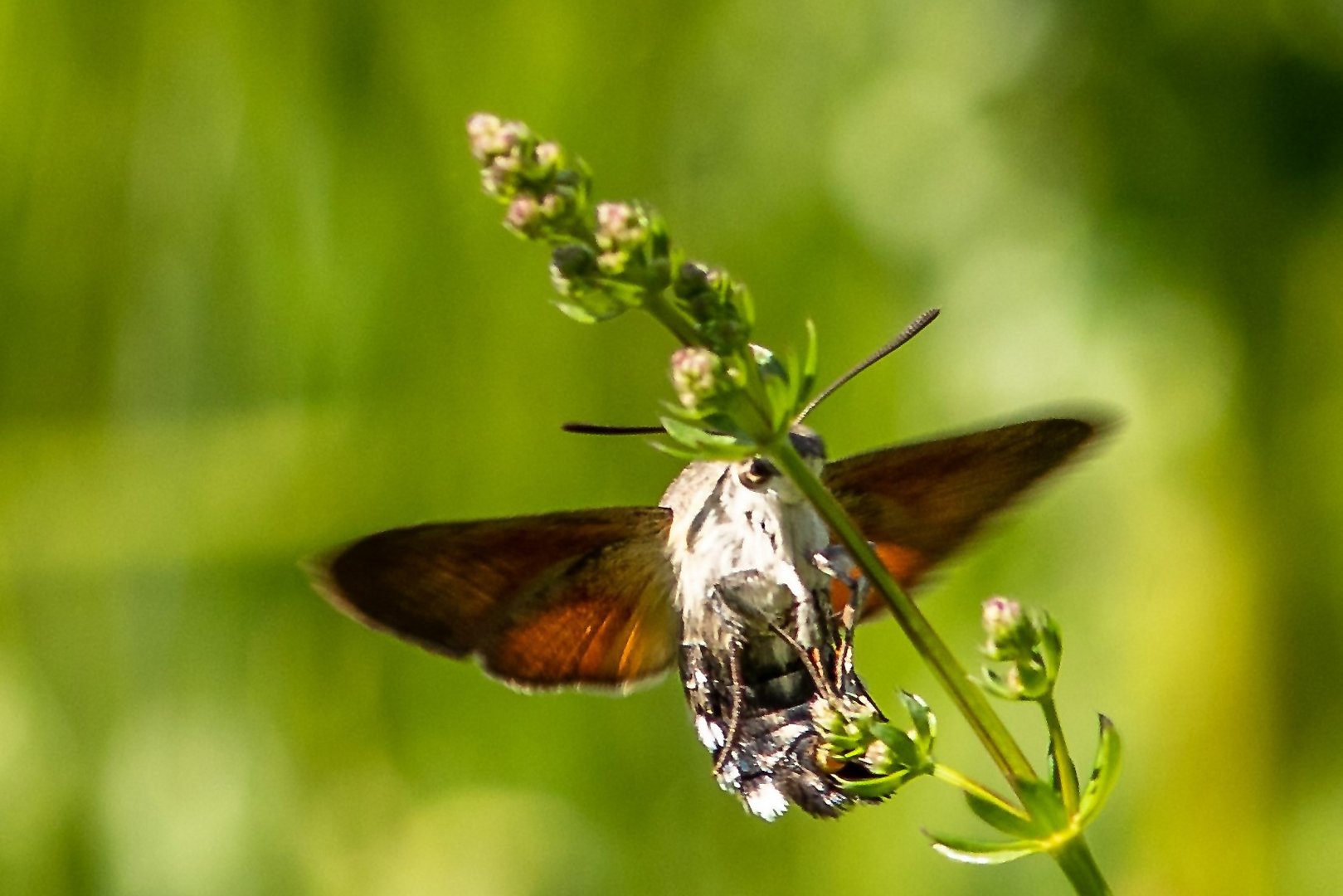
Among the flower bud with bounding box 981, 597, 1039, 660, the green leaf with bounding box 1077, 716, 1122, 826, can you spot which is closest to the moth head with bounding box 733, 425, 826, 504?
the flower bud with bounding box 981, 597, 1039, 660

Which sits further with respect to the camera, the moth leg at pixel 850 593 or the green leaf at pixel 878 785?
the moth leg at pixel 850 593

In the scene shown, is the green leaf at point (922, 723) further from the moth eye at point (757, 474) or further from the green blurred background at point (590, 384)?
the green blurred background at point (590, 384)

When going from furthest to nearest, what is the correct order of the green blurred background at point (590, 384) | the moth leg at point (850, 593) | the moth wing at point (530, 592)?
1. the green blurred background at point (590, 384)
2. the moth wing at point (530, 592)
3. the moth leg at point (850, 593)

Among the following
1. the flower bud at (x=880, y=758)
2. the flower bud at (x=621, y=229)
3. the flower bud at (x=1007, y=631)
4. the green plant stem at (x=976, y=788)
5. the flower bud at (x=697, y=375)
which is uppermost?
the flower bud at (x=621, y=229)

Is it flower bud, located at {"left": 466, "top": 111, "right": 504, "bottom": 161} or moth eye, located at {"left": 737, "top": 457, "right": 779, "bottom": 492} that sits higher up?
flower bud, located at {"left": 466, "top": 111, "right": 504, "bottom": 161}

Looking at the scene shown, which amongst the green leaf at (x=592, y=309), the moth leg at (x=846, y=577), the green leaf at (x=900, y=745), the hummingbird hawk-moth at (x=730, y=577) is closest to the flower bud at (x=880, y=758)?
the green leaf at (x=900, y=745)

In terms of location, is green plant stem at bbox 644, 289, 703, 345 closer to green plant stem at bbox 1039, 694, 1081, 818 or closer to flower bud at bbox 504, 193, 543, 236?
flower bud at bbox 504, 193, 543, 236

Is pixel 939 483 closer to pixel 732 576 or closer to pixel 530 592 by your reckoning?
pixel 732 576
